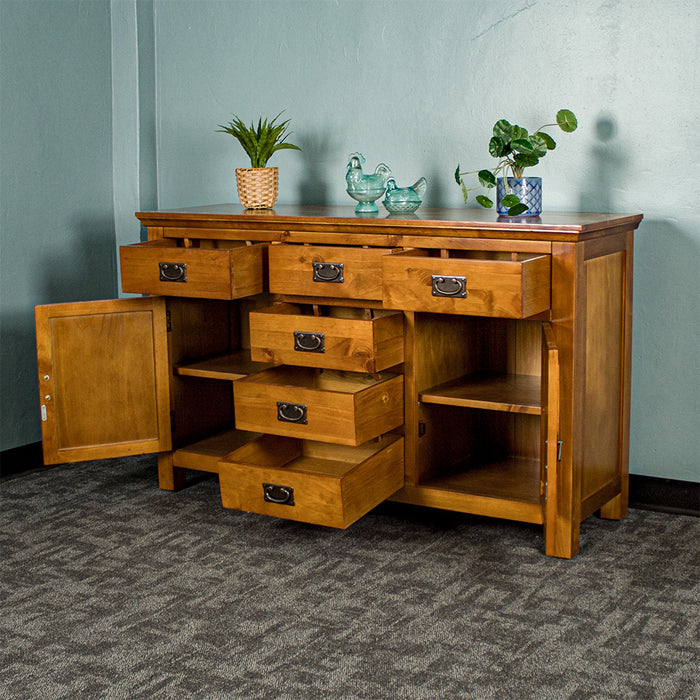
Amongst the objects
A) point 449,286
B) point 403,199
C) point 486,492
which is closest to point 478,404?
point 486,492

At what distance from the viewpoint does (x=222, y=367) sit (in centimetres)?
309

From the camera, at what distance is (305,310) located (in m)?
2.90

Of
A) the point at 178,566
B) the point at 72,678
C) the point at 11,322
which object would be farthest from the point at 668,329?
the point at 11,322

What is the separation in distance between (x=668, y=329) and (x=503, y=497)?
0.75m

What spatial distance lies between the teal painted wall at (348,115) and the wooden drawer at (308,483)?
0.85 m

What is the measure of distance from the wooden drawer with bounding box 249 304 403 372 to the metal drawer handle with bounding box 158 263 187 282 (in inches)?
11.7

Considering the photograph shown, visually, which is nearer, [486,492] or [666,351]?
[486,492]

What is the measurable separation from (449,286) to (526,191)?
443mm

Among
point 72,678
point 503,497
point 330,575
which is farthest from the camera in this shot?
point 503,497

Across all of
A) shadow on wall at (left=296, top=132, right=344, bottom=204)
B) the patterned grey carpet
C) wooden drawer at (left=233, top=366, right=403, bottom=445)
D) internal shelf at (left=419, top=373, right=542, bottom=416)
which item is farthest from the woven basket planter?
the patterned grey carpet

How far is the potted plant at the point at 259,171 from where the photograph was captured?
9.97 feet

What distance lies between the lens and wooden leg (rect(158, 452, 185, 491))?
10.2 ft

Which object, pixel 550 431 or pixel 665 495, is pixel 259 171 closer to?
pixel 550 431

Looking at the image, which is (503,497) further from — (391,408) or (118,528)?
(118,528)
